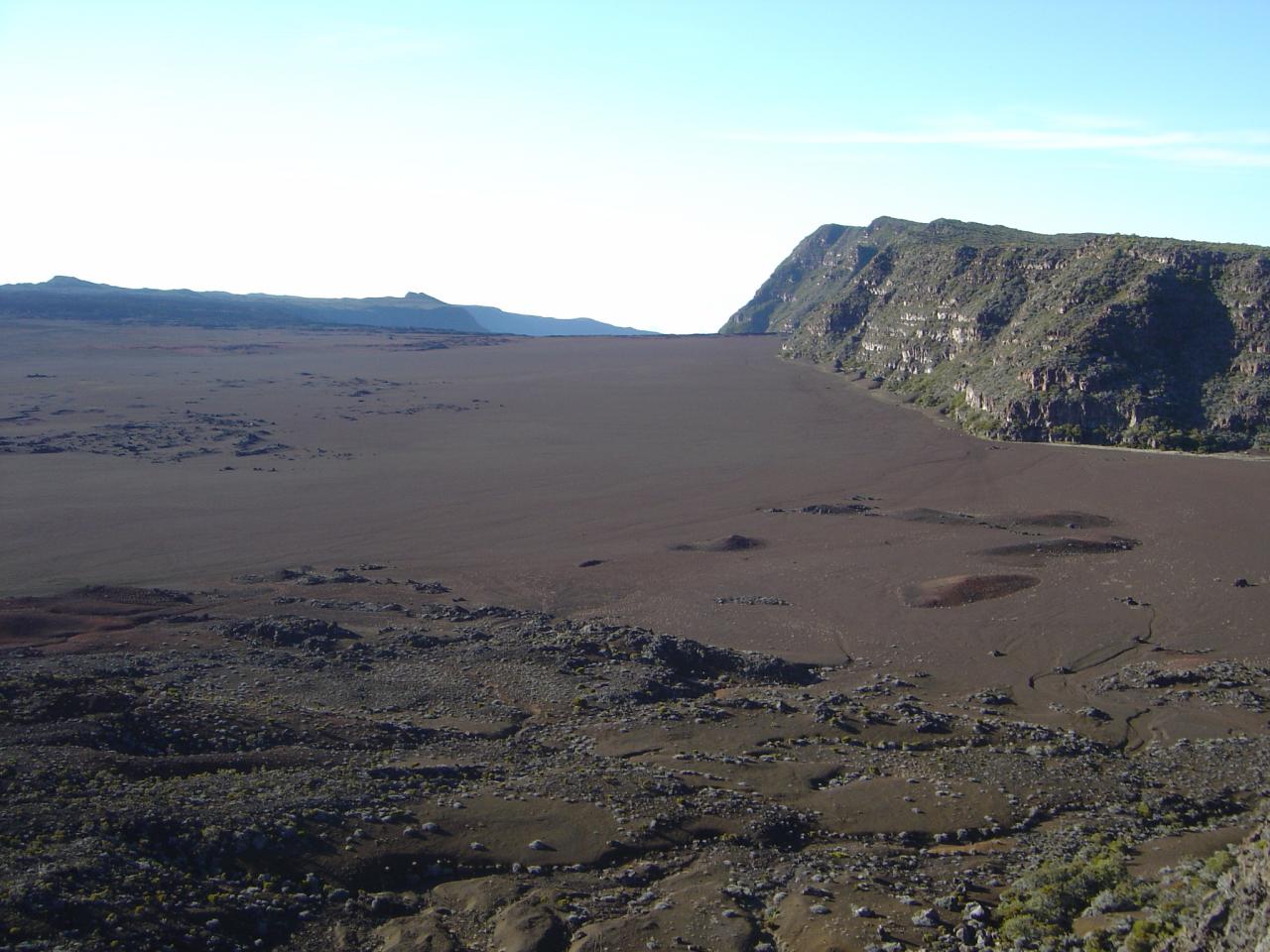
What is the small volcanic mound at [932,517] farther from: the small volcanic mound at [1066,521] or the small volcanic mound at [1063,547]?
the small volcanic mound at [1063,547]

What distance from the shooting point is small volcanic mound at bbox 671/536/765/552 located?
40.7 meters

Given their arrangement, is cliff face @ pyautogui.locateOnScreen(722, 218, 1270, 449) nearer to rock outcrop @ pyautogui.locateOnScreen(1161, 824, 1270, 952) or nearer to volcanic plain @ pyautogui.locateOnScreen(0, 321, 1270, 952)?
volcanic plain @ pyautogui.locateOnScreen(0, 321, 1270, 952)

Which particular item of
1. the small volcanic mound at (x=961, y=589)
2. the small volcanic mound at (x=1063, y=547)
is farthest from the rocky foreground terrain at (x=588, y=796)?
the small volcanic mound at (x=1063, y=547)

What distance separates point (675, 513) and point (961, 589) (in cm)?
1594

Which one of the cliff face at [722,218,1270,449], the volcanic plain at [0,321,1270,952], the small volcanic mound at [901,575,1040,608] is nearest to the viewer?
the volcanic plain at [0,321,1270,952]

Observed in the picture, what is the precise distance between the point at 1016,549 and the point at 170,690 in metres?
30.8

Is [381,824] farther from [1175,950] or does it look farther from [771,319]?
[771,319]

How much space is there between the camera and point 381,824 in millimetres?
16641

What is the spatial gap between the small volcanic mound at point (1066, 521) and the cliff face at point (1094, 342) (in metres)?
18.0

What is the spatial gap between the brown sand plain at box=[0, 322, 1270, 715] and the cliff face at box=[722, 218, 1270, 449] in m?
→ 3.89

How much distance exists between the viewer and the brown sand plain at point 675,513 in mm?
32031

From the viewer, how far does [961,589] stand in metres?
34.5

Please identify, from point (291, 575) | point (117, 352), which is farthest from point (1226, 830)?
point (117, 352)

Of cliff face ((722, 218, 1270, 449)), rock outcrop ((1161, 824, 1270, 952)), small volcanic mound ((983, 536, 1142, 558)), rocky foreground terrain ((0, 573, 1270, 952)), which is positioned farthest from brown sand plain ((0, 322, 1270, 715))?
rock outcrop ((1161, 824, 1270, 952))
